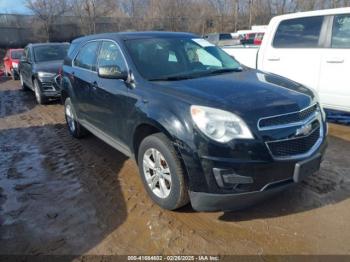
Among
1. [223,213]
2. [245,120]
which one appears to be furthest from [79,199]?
[245,120]

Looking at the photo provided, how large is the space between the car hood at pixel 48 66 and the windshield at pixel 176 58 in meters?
5.80

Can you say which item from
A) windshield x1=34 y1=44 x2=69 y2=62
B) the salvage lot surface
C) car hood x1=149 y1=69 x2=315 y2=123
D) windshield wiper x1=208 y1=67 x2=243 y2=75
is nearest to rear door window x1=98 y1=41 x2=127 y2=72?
car hood x1=149 y1=69 x2=315 y2=123

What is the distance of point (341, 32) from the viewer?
19.0 ft

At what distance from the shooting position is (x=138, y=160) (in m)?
3.82

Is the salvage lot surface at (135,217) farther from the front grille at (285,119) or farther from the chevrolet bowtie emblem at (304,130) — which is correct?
the front grille at (285,119)

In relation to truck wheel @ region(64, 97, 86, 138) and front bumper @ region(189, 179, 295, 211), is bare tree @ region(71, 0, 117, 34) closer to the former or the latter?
truck wheel @ region(64, 97, 86, 138)

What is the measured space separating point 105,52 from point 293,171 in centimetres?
293

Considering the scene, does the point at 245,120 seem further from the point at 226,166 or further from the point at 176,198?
the point at 176,198

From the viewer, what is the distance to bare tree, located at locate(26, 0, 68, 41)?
116 feet

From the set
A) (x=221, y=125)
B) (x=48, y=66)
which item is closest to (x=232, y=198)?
(x=221, y=125)

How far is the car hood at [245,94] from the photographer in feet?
10.0

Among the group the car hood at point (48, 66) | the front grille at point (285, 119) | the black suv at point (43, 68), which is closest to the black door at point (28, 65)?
the black suv at point (43, 68)

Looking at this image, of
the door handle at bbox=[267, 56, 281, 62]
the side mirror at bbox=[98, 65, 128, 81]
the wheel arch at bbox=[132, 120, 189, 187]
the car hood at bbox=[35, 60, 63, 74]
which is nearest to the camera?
the wheel arch at bbox=[132, 120, 189, 187]

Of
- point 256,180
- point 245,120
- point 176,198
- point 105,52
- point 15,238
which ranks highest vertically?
point 105,52
